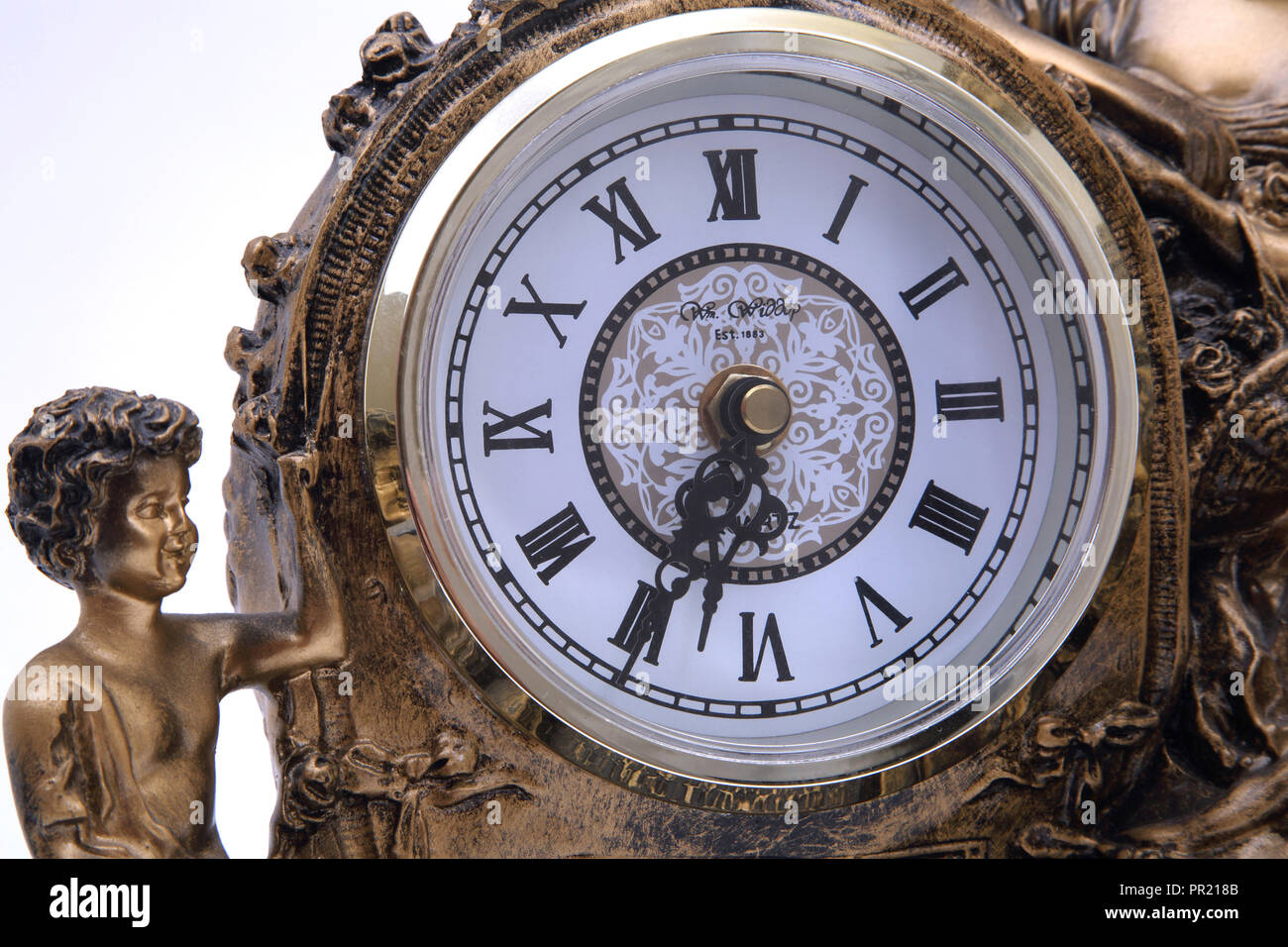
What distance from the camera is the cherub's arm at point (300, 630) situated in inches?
47.4

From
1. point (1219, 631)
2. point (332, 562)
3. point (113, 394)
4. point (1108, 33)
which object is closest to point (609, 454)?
point (332, 562)

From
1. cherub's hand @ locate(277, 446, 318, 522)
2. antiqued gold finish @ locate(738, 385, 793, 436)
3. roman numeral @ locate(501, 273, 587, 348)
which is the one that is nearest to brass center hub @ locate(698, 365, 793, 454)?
antiqued gold finish @ locate(738, 385, 793, 436)

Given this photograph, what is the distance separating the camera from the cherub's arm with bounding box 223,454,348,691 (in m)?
1.21

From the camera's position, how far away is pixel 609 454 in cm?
131

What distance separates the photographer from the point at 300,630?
3.98ft

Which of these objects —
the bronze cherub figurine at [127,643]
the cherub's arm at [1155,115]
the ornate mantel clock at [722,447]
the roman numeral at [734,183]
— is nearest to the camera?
the bronze cherub figurine at [127,643]

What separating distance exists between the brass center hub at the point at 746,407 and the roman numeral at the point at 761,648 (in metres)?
0.14

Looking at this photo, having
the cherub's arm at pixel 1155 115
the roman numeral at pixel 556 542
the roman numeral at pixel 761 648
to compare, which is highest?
the cherub's arm at pixel 1155 115

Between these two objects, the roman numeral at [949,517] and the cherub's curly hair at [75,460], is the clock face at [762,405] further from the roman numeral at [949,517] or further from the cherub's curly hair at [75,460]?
the cherub's curly hair at [75,460]

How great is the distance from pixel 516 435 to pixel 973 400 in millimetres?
405

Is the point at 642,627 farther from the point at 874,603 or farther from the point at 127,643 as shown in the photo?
the point at 127,643

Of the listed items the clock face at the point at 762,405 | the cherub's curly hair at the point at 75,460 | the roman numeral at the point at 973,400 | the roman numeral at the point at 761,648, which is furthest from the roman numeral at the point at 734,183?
the cherub's curly hair at the point at 75,460

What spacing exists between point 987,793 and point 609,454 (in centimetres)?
43
